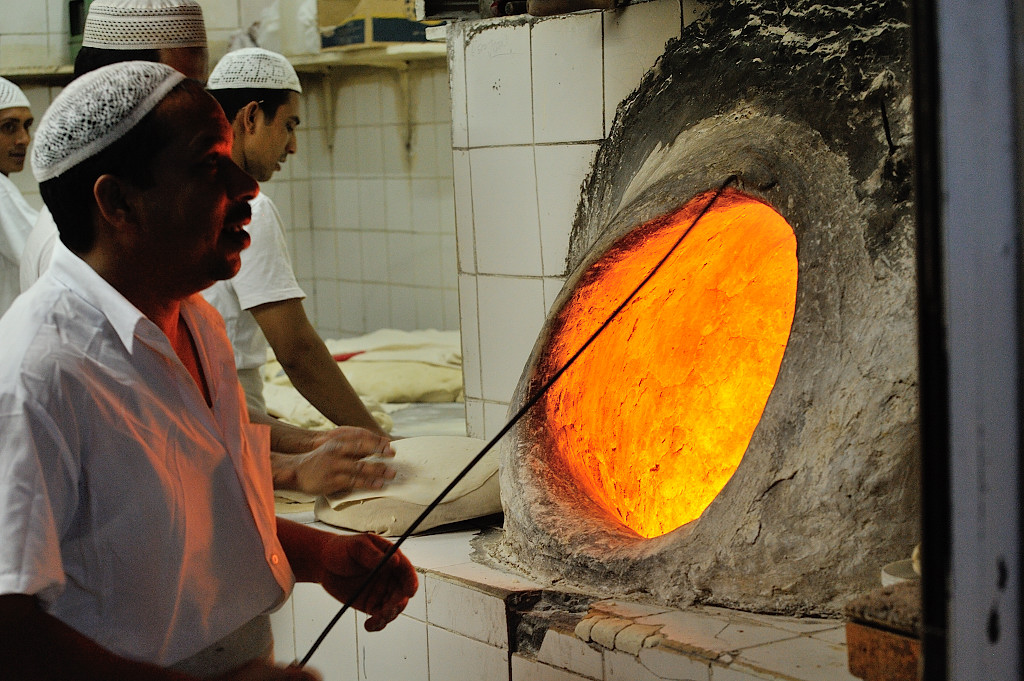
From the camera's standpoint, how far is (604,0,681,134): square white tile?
3238mm

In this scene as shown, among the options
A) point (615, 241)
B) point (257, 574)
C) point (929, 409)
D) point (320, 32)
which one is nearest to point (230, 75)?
point (615, 241)

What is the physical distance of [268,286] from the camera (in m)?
3.47

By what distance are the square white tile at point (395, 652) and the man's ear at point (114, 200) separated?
65.6 inches

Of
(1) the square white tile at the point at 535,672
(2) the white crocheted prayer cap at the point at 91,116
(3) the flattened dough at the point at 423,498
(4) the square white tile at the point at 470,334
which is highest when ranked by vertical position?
(2) the white crocheted prayer cap at the point at 91,116

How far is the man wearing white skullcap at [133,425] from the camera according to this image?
1.42m

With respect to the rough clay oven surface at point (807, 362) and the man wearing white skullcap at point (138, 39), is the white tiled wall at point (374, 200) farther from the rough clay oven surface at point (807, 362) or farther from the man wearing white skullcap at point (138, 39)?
the rough clay oven surface at point (807, 362)

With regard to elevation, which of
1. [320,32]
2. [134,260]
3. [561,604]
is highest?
[320,32]

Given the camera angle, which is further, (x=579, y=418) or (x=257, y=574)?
(x=579, y=418)

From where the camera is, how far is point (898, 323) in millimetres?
2344

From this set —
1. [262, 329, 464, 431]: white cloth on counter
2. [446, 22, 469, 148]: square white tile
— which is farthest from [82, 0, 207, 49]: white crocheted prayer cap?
[262, 329, 464, 431]: white cloth on counter

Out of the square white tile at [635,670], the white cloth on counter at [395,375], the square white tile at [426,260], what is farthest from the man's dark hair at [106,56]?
the square white tile at [426,260]

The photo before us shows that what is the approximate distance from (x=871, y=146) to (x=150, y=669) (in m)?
1.87

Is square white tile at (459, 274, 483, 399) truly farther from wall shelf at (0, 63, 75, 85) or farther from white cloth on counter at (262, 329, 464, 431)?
wall shelf at (0, 63, 75, 85)

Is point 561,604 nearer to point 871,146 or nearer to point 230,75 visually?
point 871,146
